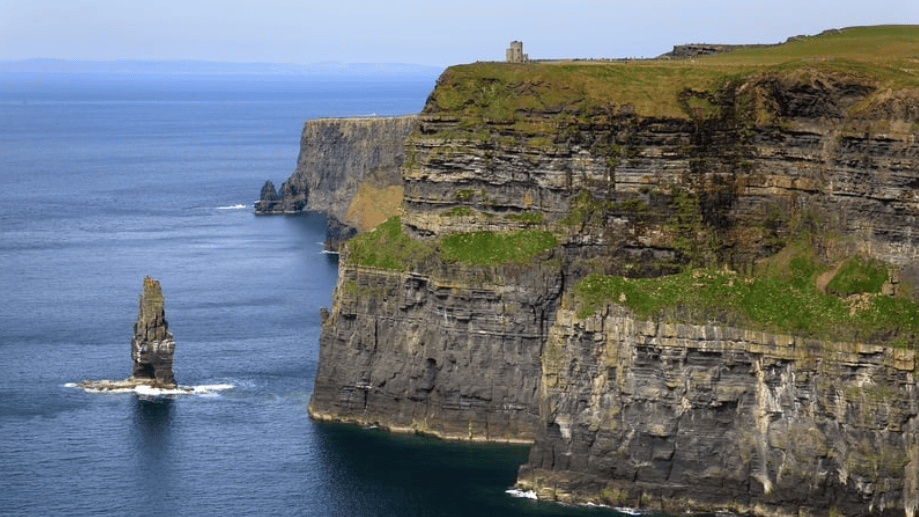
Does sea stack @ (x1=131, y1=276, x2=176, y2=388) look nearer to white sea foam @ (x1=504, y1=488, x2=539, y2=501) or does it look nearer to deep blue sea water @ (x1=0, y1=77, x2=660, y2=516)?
deep blue sea water @ (x1=0, y1=77, x2=660, y2=516)

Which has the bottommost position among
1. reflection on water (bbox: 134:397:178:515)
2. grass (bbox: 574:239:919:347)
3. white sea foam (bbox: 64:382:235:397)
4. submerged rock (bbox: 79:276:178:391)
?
reflection on water (bbox: 134:397:178:515)

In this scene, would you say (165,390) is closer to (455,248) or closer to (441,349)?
(441,349)

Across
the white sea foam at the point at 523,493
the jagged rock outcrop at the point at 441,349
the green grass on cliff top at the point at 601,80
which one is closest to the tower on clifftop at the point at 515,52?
the green grass on cliff top at the point at 601,80

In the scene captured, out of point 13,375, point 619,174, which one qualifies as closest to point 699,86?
point 619,174

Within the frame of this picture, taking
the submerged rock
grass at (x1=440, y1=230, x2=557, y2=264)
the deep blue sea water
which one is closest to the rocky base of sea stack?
the submerged rock

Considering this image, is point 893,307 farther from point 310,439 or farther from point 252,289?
point 252,289

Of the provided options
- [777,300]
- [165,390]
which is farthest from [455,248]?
[165,390]
